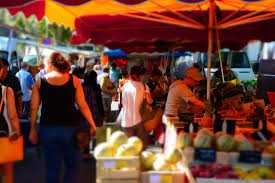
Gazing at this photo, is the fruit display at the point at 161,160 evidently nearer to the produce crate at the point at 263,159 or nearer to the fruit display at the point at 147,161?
the fruit display at the point at 147,161

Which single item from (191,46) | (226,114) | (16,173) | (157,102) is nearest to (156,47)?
(191,46)

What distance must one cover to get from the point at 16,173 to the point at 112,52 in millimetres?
12894

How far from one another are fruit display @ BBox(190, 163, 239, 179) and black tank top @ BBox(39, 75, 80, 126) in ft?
4.68

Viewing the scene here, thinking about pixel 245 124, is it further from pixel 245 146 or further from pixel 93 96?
pixel 93 96

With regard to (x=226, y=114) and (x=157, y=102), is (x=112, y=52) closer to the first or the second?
(x=157, y=102)

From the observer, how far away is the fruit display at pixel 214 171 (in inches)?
146

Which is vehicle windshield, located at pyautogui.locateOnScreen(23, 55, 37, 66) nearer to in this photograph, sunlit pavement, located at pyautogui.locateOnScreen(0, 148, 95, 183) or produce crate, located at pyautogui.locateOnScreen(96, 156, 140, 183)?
sunlit pavement, located at pyautogui.locateOnScreen(0, 148, 95, 183)

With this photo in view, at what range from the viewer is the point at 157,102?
31.1ft

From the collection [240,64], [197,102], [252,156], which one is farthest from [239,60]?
[252,156]

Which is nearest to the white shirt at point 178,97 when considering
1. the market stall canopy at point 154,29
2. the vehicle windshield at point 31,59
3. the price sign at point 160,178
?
the market stall canopy at point 154,29

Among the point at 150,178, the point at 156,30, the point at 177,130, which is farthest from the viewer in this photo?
the point at 156,30

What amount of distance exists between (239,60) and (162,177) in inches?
625

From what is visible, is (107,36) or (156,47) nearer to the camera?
(107,36)

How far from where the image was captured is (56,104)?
14.2 feet
